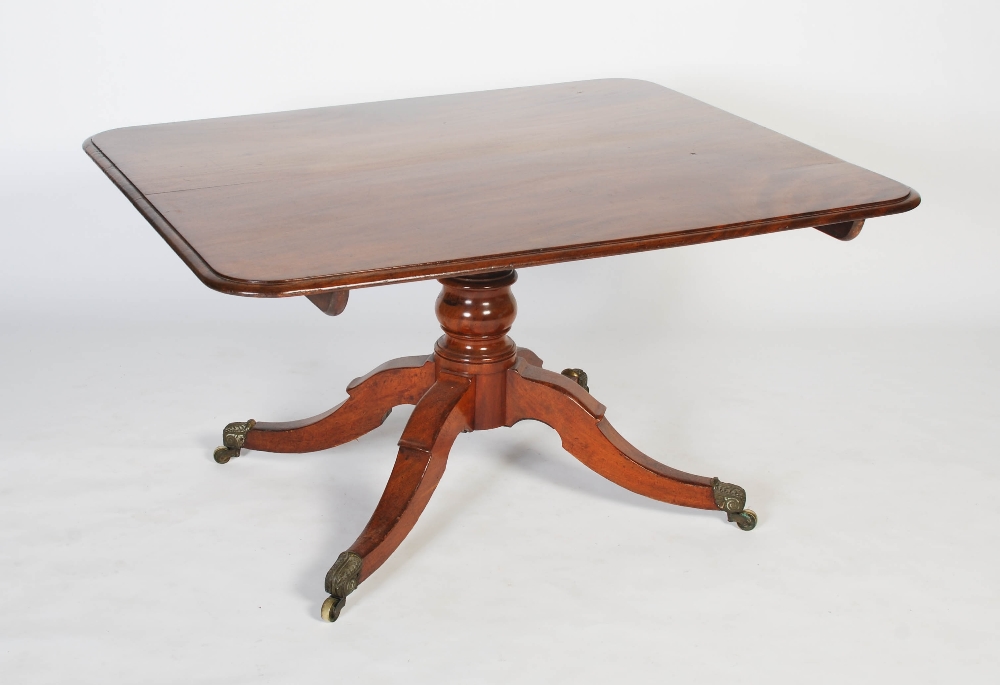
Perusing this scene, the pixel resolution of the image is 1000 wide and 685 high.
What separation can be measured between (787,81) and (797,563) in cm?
151

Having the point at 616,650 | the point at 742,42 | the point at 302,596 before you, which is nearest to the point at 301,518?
the point at 302,596

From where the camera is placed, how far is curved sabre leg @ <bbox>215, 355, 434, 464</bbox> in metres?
2.52

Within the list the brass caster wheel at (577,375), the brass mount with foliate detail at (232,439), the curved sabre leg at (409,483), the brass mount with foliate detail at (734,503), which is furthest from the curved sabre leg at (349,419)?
the brass mount with foliate detail at (734,503)

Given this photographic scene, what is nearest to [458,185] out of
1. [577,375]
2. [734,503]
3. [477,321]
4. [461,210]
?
[461,210]

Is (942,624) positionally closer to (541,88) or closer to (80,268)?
(541,88)

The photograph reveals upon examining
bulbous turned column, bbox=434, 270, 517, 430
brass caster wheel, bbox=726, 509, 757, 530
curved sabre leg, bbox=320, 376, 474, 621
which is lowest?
brass caster wheel, bbox=726, 509, 757, 530

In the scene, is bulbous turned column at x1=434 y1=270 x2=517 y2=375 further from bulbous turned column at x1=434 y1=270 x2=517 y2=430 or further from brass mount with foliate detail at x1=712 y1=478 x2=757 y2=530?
brass mount with foliate detail at x1=712 y1=478 x2=757 y2=530

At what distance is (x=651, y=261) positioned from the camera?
346 cm

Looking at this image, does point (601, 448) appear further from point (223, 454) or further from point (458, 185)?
point (223, 454)

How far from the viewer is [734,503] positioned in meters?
2.39

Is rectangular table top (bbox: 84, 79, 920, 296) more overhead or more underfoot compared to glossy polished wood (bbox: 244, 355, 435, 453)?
more overhead

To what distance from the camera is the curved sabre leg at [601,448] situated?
2412mm

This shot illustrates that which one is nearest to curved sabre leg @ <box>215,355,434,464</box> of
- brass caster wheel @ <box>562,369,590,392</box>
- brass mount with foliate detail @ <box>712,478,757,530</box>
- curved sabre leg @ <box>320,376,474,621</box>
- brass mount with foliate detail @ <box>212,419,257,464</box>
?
brass mount with foliate detail @ <box>212,419,257,464</box>

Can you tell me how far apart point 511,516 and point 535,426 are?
1.31 feet
